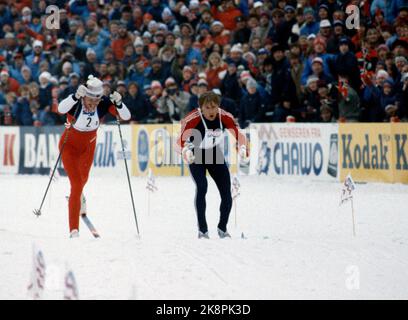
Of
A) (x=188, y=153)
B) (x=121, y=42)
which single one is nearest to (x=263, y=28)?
(x=121, y=42)

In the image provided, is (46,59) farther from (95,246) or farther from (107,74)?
(95,246)

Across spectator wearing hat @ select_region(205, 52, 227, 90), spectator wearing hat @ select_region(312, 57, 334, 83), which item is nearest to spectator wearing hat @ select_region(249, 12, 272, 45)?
spectator wearing hat @ select_region(205, 52, 227, 90)

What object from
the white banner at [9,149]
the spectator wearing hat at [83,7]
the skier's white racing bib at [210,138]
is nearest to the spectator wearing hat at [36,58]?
the spectator wearing hat at [83,7]

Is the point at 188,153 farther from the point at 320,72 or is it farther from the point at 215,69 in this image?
the point at 215,69

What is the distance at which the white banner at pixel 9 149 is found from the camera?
78.2 feet

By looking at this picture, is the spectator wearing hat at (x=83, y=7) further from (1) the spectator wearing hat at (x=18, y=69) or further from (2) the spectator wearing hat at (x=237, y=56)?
(2) the spectator wearing hat at (x=237, y=56)

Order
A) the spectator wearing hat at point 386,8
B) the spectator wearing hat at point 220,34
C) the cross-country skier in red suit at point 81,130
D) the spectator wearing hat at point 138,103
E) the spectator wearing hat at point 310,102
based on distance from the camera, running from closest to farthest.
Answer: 1. the cross-country skier in red suit at point 81,130
2. the spectator wearing hat at point 386,8
3. the spectator wearing hat at point 310,102
4. the spectator wearing hat at point 220,34
5. the spectator wearing hat at point 138,103

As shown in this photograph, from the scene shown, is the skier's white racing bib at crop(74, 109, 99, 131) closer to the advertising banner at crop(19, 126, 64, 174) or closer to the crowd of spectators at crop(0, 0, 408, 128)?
the crowd of spectators at crop(0, 0, 408, 128)

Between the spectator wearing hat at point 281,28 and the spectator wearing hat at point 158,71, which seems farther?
the spectator wearing hat at point 158,71

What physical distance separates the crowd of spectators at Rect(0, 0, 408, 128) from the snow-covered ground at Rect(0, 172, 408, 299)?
2.64 metres

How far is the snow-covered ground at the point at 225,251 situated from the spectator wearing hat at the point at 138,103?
5.64m

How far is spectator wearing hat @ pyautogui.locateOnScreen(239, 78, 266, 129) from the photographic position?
19.3 meters

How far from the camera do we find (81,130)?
11.7m

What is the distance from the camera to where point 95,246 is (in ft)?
32.5
